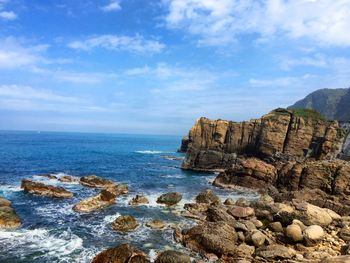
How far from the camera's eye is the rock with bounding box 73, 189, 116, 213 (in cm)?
4144

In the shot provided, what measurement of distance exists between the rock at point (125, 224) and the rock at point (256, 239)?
11.9m

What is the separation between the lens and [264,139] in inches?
3100

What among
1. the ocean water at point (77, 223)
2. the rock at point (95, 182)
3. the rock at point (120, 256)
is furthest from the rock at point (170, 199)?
the rock at point (120, 256)

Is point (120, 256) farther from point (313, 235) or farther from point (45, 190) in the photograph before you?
point (45, 190)

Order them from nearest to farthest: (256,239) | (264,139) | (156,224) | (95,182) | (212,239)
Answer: (212,239), (256,239), (156,224), (95,182), (264,139)

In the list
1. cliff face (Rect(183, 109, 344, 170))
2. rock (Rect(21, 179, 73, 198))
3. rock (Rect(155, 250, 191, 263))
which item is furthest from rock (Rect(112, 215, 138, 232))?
cliff face (Rect(183, 109, 344, 170))

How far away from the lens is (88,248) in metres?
29.2

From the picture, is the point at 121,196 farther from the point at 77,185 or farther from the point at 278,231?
the point at 278,231

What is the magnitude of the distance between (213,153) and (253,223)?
4942cm

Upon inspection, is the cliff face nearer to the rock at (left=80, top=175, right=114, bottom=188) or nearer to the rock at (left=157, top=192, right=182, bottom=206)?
the rock at (left=80, top=175, right=114, bottom=188)

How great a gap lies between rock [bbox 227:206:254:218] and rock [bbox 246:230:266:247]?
6702 mm

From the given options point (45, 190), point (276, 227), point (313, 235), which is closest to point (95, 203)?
point (45, 190)

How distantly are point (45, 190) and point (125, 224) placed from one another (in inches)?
824

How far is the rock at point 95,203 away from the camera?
4144cm
